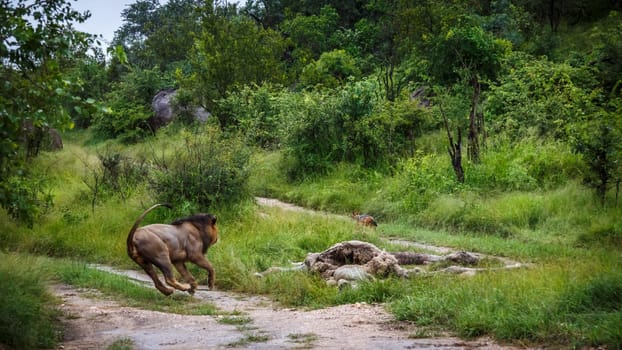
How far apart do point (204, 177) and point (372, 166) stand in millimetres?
7793

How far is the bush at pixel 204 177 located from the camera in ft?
48.4

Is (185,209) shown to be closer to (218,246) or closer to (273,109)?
(218,246)

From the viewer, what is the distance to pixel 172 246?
9.54 m

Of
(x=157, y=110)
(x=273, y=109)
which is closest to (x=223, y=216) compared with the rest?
(x=273, y=109)

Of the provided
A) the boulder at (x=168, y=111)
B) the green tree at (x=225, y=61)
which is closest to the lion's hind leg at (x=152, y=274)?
the green tree at (x=225, y=61)

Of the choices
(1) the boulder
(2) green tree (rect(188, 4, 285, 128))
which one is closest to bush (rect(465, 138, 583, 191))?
(2) green tree (rect(188, 4, 285, 128))

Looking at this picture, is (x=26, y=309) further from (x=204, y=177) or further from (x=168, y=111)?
(x=168, y=111)

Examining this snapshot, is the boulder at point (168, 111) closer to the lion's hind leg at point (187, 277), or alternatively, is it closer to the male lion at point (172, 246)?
the male lion at point (172, 246)

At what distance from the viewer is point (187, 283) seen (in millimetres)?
10242

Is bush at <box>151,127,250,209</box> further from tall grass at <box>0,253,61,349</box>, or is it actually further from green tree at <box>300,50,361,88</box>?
green tree at <box>300,50,361,88</box>

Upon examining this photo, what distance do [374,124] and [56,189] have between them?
32.2 ft

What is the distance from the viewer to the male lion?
9.10 m

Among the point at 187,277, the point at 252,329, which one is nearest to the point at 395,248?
the point at 187,277

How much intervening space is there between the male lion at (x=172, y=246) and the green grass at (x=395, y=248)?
38 centimetres
